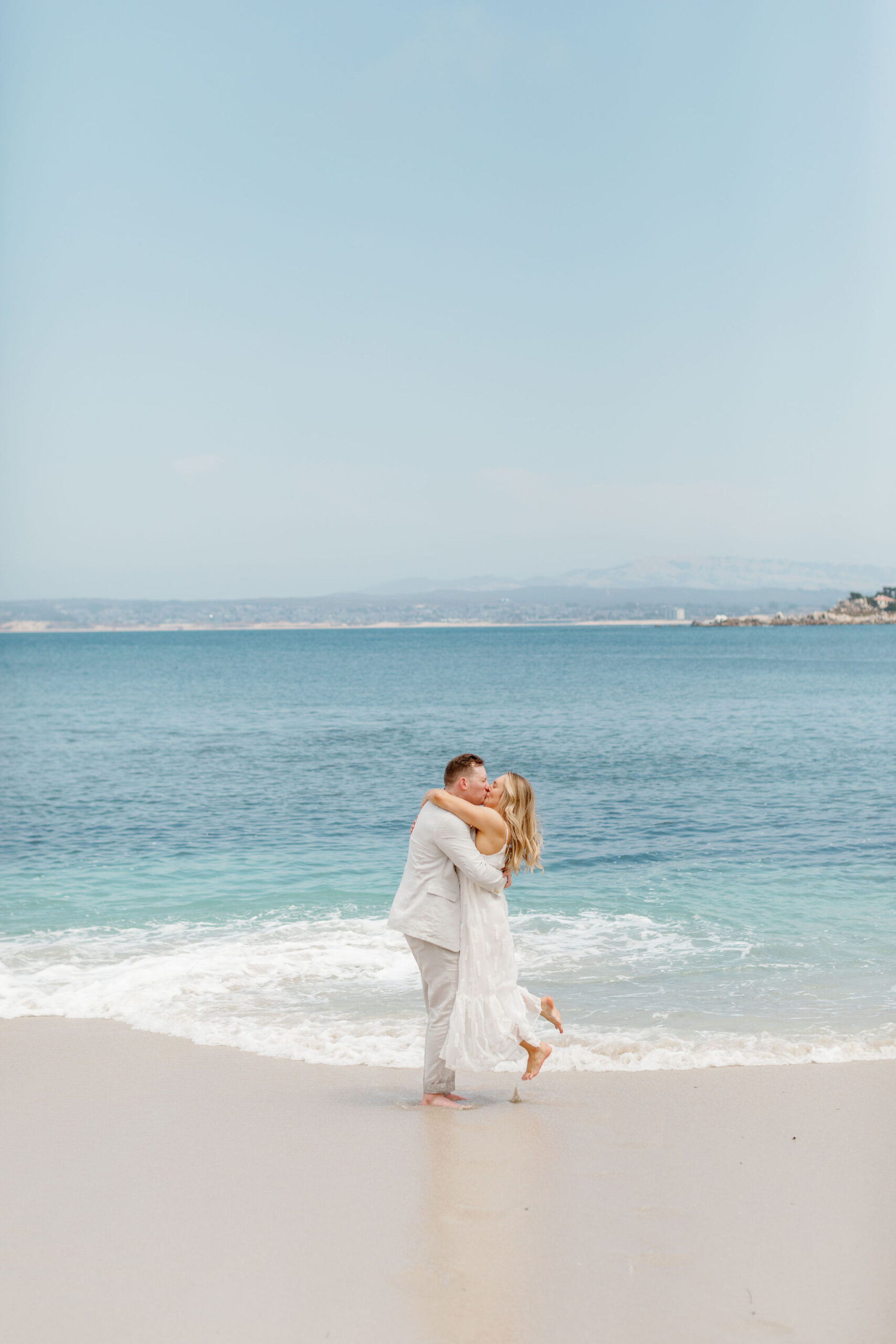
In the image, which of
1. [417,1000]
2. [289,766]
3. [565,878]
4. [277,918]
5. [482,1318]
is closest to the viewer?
[482,1318]

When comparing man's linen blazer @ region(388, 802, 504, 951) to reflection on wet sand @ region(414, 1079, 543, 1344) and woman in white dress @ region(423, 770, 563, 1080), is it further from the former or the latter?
reflection on wet sand @ region(414, 1079, 543, 1344)

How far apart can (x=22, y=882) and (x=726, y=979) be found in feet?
28.2

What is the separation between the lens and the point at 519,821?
5266mm

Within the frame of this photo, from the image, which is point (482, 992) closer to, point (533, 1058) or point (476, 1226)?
point (533, 1058)

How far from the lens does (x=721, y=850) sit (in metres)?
14.1

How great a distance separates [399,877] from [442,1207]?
8.55 metres

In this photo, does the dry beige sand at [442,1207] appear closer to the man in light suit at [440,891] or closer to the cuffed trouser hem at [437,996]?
the cuffed trouser hem at [437,996]

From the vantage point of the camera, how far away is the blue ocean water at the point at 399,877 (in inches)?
289

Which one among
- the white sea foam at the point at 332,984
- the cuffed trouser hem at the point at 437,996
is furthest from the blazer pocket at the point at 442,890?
the white sea foam at the point at 332,984

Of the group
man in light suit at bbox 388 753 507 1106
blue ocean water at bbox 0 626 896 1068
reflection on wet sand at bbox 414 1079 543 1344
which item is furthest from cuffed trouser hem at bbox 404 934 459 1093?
blue ocean water at bbox 0 626 896 1068

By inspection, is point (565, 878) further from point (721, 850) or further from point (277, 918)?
point (277, 918)

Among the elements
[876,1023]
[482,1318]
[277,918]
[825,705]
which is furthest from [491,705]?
[482,1318]

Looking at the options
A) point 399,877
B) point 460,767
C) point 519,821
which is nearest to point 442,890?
point 519,821

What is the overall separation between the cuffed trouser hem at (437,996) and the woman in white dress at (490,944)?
60mm
